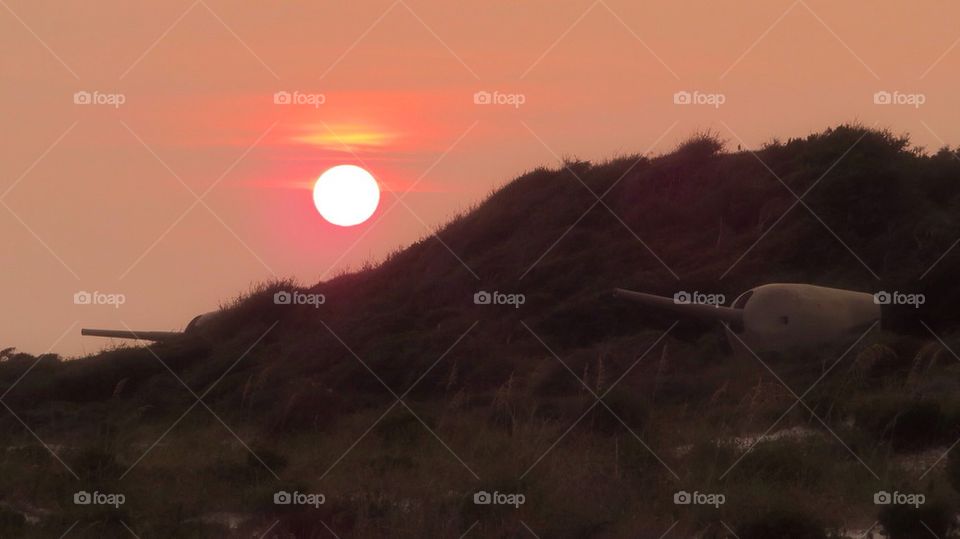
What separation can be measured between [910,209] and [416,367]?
12385 millimetres

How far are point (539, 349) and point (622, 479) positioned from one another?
1551cm

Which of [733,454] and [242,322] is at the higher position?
[242,322]

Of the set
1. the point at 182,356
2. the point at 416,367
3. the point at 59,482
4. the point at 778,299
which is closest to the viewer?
the point at 59,482

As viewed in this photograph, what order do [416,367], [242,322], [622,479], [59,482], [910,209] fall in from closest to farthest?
[622,479] < [59,482] < [416,367] < [910,209] < [242,322]

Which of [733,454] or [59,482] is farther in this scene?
[59,482]

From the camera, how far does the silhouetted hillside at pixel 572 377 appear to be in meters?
14.4

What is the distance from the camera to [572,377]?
81.1 ft

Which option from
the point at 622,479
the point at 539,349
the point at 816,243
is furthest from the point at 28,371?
the point at 622,479

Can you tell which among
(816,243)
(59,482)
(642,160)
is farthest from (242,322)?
(59,482)

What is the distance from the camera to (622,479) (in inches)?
579

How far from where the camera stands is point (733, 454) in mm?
15391

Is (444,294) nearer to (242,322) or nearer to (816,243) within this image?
(242,322)

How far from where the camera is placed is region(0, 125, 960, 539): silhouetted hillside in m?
14.4

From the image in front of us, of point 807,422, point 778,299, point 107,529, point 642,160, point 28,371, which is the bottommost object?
point 107,529
